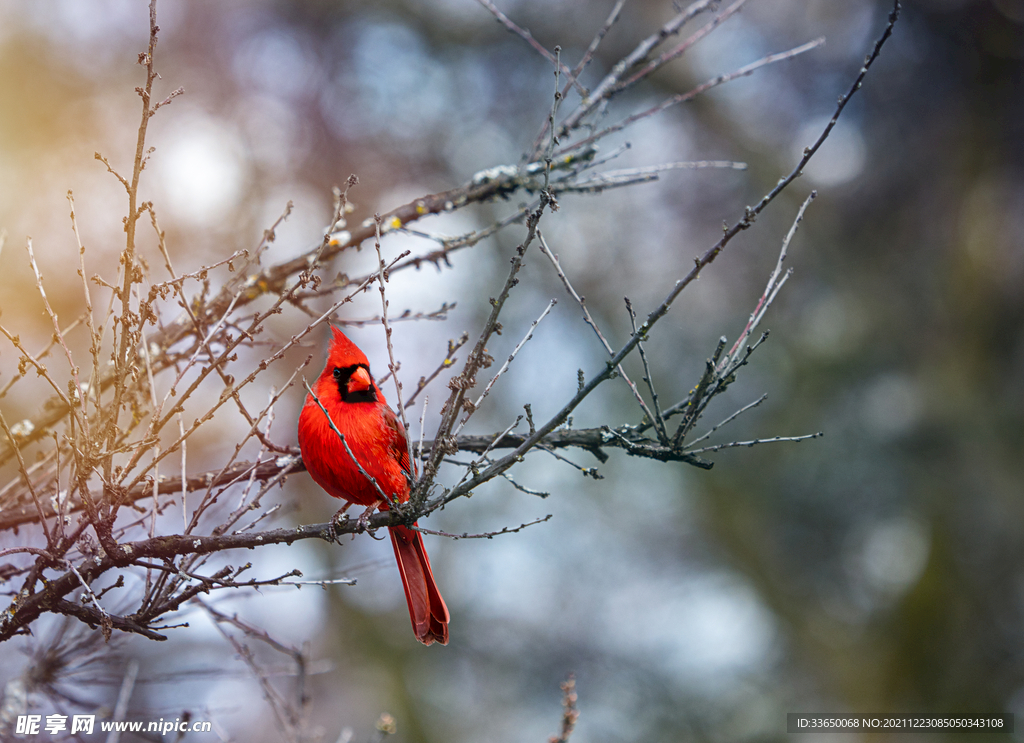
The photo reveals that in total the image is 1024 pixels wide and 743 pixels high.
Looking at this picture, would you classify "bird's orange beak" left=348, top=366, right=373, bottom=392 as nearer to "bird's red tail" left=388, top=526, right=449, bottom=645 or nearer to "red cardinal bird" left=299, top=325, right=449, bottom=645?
"red cardinal bird" left=299, top=325, right=449, bottom=645

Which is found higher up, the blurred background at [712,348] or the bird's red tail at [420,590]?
the blurred background at [712,348]

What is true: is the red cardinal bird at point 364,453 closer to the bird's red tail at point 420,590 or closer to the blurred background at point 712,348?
the bird's red tail at point 420,590

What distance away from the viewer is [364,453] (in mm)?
2584

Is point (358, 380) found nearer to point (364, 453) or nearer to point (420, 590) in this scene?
point (364, 453)

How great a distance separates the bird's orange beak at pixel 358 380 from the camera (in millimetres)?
2719

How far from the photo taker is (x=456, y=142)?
29.6 ft

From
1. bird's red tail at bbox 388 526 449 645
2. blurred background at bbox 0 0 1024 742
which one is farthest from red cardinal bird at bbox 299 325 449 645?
blurred background at bbox 0 0 1024 742

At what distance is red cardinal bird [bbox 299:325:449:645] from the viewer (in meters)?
2.43

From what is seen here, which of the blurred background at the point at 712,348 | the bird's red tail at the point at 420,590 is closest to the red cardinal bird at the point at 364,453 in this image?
the bird's red tail at the point at 420,590

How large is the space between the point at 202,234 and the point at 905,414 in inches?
328

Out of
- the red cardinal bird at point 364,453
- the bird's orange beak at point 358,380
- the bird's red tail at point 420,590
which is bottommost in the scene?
the bird's red tail at point 420,590

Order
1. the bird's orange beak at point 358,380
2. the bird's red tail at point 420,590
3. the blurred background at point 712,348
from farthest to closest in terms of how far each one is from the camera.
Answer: the blurred background at point 712,348
the bird's orange beak at point 358,380
the bird's red tail at point 420,590

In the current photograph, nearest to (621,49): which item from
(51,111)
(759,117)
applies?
(759,117)

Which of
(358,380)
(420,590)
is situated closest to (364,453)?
(358,380)
